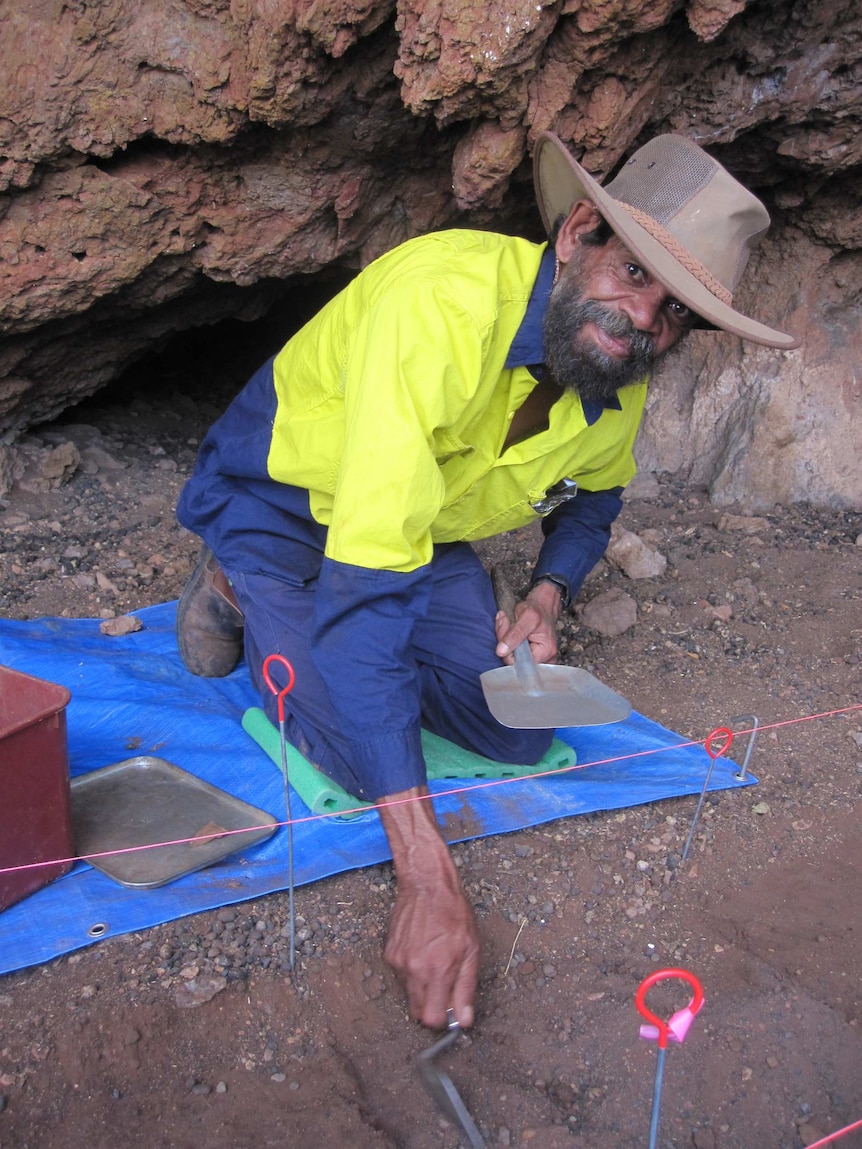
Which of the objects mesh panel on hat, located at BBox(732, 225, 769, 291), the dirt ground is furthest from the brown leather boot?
mesh panel on hat, located at BBox(732, 225, 769, 291)

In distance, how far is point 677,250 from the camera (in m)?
2.07

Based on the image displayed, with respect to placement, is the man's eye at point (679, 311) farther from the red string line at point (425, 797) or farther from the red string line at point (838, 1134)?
the red string line at point (838, 1134)

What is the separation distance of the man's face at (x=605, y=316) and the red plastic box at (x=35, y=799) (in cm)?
133

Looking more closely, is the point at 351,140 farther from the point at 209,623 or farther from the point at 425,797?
the point at 425,797

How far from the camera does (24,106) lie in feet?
9.77

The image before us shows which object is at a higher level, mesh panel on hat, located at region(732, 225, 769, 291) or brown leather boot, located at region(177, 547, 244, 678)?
mesh panel on hat, located at region(732, 225, 769, 291)

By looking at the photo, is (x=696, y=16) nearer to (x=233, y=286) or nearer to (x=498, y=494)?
(x=498, y=494)

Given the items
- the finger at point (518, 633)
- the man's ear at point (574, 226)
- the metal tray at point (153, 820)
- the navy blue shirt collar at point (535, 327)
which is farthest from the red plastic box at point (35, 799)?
the man's ear at point (574, 226)

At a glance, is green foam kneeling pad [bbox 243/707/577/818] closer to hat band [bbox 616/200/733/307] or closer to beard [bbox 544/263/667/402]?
beard [bbox 544/263/667/402]

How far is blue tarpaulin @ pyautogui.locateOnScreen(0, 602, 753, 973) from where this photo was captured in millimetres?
1997

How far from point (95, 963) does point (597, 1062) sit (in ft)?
3.26

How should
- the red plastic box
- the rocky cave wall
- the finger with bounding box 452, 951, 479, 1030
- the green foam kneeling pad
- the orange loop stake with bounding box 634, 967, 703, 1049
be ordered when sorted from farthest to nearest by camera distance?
the rocky cave wall → the green foam kneeling pad → the red plastic box → the finger with bounding box 452, 951, 479, 1030 → the orange loop stake with bounding box 634, 967, 703, 1049

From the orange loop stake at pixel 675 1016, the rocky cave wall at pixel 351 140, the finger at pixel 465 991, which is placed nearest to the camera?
the orange loop stake at pixel 675 1016

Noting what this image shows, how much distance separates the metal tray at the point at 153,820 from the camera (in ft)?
7.03
